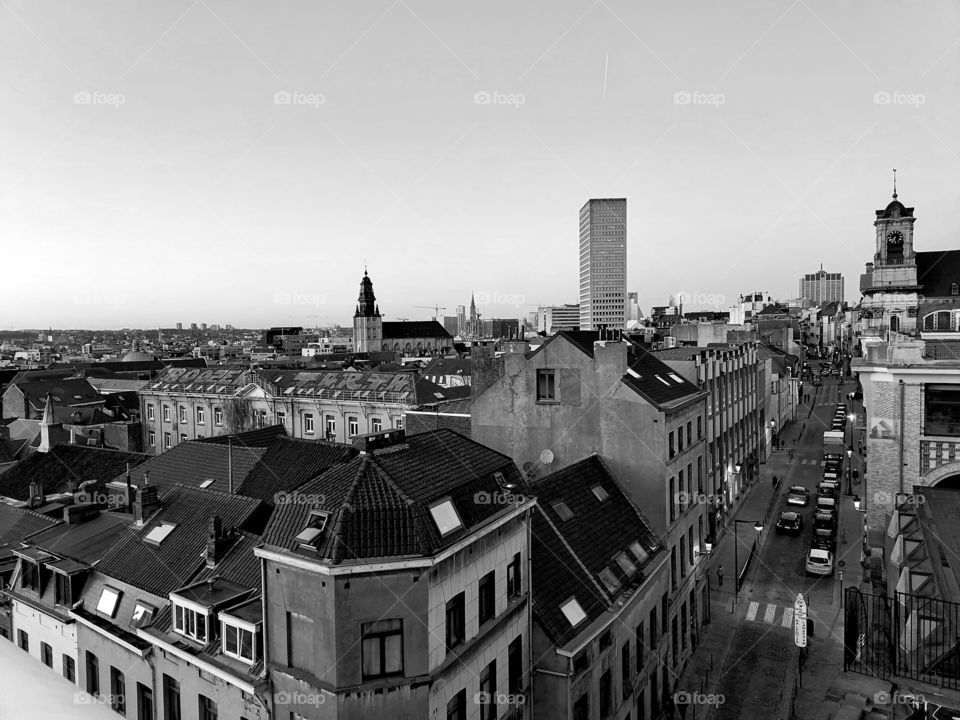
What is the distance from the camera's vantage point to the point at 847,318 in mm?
192125

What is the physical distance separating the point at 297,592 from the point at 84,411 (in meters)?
71.7

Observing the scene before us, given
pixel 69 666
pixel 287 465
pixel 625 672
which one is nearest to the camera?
pixel 69 666

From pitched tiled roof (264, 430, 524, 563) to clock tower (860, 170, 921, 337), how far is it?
73498 mm

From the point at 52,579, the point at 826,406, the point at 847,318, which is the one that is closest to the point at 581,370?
the point at 52,579

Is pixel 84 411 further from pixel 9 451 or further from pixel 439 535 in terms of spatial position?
pixel 439 535

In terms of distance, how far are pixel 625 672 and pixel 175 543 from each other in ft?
57.1

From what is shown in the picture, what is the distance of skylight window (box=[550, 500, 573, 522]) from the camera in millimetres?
23766

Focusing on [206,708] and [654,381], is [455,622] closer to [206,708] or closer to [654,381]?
[206,708]

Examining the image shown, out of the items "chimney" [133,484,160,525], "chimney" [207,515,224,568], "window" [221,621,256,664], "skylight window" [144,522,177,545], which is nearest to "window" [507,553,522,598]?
"window" [221,621,256,664]

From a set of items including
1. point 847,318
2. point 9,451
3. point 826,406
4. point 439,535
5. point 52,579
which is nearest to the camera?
point 439,535

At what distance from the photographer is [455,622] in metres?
15.6

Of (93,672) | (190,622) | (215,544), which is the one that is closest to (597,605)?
(190,622)

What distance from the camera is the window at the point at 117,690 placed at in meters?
19.8

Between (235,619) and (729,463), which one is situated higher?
(235,619)
